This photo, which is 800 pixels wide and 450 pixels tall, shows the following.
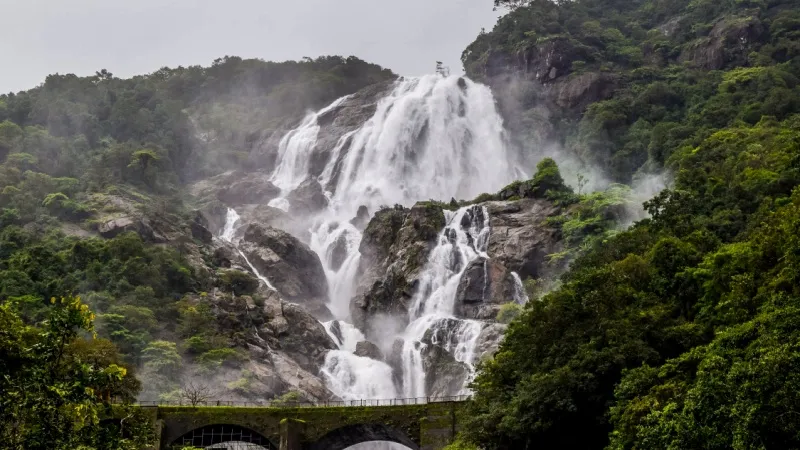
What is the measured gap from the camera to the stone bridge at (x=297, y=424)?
40.0m

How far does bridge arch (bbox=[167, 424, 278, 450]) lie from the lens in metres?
40.8

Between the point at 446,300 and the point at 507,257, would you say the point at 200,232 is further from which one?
the point at 507,257

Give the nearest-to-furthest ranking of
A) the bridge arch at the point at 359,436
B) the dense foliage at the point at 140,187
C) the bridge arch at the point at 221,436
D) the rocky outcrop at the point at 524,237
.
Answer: the bridge arch at the point at 359,436 < the bridge arch at the point at 221,436 < the dense foliage at the point at 140,187 < the rocky outcrop at the point at 524,237

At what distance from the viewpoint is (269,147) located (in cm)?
10600

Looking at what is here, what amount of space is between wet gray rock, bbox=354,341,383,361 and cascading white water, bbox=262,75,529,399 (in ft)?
8.21

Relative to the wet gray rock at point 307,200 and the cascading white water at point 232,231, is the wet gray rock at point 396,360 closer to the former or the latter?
the cascading white water at point 232,231

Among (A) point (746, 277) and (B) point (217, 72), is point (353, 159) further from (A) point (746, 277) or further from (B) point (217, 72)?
(A) point (746, 277)

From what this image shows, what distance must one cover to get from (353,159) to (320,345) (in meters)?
37.1

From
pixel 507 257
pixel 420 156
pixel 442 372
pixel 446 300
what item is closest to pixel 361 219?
pixel 420 156

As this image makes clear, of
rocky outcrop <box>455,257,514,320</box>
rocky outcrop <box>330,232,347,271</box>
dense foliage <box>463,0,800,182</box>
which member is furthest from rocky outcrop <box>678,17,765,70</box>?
rocky outcrop <box>330,232,347,271</box>

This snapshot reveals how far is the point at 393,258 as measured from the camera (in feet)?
226

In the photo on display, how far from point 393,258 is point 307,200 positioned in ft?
82.3

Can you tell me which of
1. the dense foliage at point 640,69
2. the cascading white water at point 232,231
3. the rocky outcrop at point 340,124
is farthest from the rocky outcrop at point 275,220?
the dense foliage at point 640,69

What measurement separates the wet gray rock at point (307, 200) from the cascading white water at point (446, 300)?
78.4 feet
